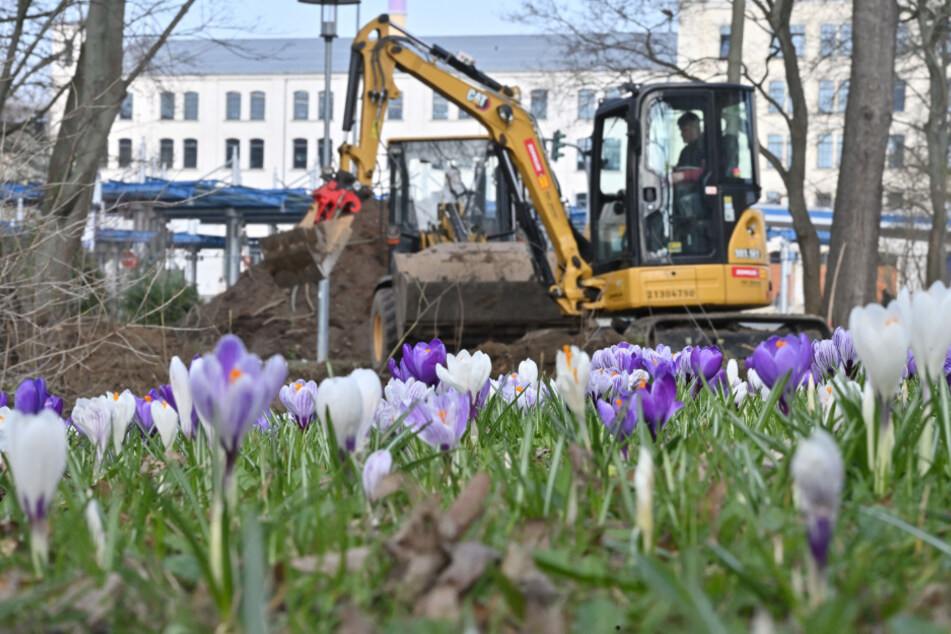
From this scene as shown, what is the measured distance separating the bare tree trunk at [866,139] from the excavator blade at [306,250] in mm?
5596

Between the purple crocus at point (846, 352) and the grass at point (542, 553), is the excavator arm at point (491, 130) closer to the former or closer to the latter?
the purple crocus at point (846, 352)

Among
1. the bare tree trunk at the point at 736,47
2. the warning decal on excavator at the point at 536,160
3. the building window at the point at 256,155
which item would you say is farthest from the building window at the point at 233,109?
the warning decal on excavator at the point at 536,160

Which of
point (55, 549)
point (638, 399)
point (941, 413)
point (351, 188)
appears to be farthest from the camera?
point (351, 188)

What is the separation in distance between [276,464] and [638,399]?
644mm

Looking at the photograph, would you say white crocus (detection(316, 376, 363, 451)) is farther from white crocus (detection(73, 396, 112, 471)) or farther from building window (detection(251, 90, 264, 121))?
building window (detection(251, 90, 264, 121))

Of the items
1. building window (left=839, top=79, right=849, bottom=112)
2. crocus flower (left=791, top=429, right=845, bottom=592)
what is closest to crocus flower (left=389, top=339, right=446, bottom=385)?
crocus flower (left=791, top=429, right=845, bottom=592)

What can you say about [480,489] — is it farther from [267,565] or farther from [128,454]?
[128,454]

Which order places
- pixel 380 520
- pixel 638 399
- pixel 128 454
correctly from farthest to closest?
pixel 128 454 < pixel 638 399 < pixel 380 520

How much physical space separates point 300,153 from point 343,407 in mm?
67439

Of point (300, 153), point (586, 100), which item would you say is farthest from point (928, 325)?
point (300, 153)

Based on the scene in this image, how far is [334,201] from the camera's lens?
11625 mm

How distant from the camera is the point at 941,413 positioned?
→ 1.84 metres

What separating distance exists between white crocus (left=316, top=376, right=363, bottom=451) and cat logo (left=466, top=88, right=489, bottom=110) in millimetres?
11151

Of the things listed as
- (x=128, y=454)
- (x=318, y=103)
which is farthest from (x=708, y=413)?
(x=318, y=103)
